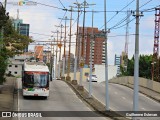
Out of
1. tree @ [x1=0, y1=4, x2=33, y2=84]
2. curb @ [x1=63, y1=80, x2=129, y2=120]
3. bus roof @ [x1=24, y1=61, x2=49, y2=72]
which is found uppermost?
tree @ [x1=0, y1=4, x2=33, y2=84]

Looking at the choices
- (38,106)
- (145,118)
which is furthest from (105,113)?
(38,106)

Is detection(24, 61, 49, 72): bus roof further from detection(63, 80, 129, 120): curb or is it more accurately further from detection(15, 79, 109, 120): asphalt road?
detection(63, 80, 129, 120): curb

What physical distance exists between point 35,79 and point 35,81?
0.20m

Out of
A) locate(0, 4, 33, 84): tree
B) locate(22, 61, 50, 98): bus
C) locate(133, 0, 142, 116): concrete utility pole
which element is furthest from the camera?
locate(0, 4, 33, 84): tree

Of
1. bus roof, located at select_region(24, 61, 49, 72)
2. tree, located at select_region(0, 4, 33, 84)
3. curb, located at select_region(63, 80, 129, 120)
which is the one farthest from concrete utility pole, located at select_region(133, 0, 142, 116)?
tree, located at select_region(0, 4, 33, 84)

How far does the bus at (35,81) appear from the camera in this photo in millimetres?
37156

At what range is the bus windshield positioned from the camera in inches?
1474

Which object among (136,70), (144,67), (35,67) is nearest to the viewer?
(136,70)

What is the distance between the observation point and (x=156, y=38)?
87.7 m

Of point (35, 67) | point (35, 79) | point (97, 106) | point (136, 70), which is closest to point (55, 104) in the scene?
point (97, 106)

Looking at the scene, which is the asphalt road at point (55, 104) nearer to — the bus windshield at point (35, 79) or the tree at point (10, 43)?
the bus windshield at point (35, 79)

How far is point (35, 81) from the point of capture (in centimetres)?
3775

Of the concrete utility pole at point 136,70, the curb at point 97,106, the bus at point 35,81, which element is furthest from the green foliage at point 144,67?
the concrete utility pole at point 136,70

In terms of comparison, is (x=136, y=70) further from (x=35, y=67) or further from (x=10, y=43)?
(x=10, y=43)
